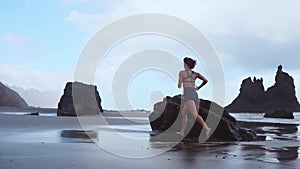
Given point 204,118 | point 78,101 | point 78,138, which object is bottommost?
point 78,138

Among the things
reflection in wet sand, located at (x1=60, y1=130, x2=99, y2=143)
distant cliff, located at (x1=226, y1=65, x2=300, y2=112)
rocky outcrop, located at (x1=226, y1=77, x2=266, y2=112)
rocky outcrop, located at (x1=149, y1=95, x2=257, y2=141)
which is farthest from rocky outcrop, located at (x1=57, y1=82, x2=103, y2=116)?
rocky outcrop, located at (x1=226, y1=77, x2=266, y2=112)

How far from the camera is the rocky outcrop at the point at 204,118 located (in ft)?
49.3

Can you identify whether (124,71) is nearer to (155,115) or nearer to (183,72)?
(183,72)

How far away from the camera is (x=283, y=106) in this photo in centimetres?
15488

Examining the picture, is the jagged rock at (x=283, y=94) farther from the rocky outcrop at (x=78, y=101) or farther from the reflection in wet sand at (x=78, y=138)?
the reflection in wet sand at (x=78, y=138)

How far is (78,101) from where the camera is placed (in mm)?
44781

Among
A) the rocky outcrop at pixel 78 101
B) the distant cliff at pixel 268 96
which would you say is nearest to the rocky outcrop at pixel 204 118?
the rocky outcrop at pixel 78 101

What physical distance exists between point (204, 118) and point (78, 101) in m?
30.8

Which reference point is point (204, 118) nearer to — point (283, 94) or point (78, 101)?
point (78, 101)

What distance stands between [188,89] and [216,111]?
4.15 m

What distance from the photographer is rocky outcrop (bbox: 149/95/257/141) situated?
15023 mm

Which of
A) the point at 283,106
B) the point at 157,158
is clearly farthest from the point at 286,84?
the point at 157,158

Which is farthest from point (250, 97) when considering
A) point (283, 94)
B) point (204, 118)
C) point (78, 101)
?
point (204, 118)

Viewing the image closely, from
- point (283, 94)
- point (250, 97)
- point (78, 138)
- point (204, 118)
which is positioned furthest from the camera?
point (250, 97)
